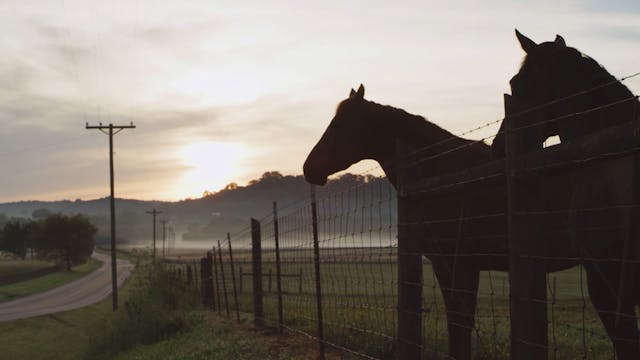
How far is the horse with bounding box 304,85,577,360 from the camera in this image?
17.1ft

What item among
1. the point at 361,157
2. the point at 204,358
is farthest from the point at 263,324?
the point at 361,157

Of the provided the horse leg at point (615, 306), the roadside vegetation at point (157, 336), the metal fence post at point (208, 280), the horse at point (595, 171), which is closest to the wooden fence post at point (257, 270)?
the roadside vegetation at point (157, 336)

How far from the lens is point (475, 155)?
6234 millimetres

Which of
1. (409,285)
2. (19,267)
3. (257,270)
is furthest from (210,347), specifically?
(19,267)

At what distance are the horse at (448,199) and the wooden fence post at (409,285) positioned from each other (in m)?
0.23

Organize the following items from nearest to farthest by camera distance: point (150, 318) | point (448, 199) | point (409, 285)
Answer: point (409, 285) → point (448, 199) → point (150, 318)

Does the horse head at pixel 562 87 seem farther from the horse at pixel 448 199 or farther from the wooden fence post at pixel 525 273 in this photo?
the wooden fence post at pixel 525 273

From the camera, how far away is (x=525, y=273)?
3527 mm

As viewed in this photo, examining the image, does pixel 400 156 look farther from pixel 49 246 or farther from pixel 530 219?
pixel 49 246

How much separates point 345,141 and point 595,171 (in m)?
3.17

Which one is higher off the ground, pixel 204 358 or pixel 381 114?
pixel 381 114

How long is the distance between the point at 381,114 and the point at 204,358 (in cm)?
543

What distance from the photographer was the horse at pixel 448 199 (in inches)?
206

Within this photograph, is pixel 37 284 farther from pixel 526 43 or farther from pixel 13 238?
pixel 526 43
